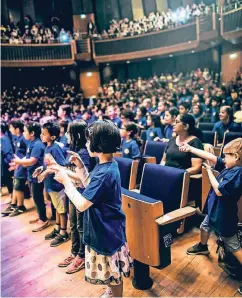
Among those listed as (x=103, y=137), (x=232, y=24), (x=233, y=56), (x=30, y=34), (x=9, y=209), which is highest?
(x=30, y=34)

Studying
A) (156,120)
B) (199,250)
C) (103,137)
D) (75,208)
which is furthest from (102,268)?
(156,120)

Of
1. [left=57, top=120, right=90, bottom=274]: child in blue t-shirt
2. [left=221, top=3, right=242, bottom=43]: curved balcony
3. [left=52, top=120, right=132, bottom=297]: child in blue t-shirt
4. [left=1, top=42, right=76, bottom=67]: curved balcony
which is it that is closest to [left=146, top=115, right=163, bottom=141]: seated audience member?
[left=57, top=120, right=90, bottom=274]: child in blue t-shirt

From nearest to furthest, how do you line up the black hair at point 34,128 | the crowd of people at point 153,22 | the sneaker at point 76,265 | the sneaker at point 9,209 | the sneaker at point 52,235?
the sneaker at point 76,265 → the sneaker at point 52,235 → the black hair at point 34,128 → the sneaker at point 9,209 → the crowd of people at point 153,22

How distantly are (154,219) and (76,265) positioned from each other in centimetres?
99

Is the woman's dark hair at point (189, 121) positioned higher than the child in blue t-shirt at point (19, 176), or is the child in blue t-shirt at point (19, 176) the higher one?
the woman's dark hair at point (189, 121)

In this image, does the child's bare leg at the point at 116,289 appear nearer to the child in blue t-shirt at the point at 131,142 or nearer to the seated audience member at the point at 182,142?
the seated audience member at the point at 182,142

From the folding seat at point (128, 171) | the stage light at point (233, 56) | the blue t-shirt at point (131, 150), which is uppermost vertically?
the stage light at point (233, 56)

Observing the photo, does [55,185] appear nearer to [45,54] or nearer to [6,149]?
[6,149]

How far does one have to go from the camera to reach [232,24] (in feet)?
33.7

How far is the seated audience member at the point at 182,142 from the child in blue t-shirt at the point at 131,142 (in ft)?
1.40

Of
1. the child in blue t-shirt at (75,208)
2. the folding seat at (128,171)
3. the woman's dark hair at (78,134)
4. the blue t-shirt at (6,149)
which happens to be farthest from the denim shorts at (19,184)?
the woman's dark hair at (78,134)

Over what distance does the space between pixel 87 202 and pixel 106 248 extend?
31 cm

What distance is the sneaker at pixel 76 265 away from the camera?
260cm

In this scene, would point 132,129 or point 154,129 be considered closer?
point 132,129
